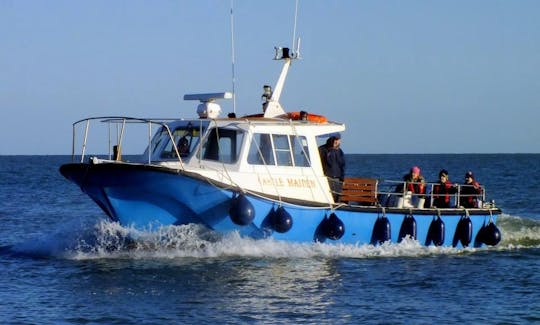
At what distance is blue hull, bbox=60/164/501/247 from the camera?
15508mm

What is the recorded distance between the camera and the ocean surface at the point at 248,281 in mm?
12836

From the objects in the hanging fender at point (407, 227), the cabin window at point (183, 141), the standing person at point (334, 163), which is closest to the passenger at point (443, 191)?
the hanging fender at point (407, 227)

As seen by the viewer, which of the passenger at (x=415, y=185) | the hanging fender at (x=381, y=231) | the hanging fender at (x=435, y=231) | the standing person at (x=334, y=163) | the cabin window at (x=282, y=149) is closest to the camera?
the cabin window at (x=282, y=149)

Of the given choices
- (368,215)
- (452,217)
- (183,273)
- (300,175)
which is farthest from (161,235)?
(452,217)

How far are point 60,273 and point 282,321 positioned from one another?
4882 millimetres

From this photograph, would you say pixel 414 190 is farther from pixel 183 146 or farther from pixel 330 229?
pixel 183 146

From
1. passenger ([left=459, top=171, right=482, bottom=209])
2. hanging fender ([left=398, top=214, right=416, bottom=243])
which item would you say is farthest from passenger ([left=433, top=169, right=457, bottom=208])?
hanging fender ([left=398, top=214, right=416, bottom=243])

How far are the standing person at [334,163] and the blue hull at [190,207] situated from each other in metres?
0.68

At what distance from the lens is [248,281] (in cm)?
1487

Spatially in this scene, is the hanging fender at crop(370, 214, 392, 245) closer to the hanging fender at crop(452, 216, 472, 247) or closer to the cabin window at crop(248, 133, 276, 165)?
the hanging fender at crop(452, 216, 472, 247)

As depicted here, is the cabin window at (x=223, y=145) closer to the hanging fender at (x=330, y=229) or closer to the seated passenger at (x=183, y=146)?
the seated passenger at (x=183, y=146)

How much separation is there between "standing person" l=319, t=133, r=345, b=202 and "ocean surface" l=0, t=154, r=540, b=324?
1.20 meters

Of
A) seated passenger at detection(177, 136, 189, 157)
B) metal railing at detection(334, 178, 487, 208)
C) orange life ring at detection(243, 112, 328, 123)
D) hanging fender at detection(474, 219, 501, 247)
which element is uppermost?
orange life ring at detection(243, 112, 328, 123)

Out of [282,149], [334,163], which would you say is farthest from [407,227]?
[282,149]
